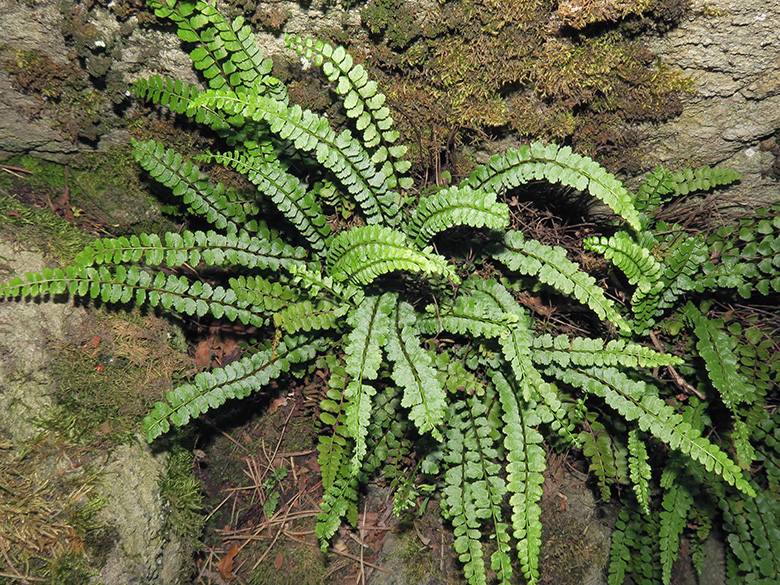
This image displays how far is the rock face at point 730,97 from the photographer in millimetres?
2938

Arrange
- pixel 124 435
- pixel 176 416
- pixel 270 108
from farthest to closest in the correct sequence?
pixel 124 435
pixel 176 416
pixel 270 108

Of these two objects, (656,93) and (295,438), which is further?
(295,438)

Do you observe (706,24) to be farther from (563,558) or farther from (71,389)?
(71,389)

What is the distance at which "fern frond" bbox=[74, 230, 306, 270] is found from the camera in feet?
A: 9.79

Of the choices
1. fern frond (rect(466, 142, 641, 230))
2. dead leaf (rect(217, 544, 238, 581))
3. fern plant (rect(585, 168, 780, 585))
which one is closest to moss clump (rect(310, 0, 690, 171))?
fern frond (rect(466, 142, 641, 230))

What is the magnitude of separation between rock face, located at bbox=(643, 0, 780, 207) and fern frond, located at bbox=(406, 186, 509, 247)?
1.54 metres

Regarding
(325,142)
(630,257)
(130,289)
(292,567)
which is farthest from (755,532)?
(130,289)

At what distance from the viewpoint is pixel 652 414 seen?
3199 millimetres

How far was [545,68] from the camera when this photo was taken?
3.19m

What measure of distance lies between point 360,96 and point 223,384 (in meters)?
2.16

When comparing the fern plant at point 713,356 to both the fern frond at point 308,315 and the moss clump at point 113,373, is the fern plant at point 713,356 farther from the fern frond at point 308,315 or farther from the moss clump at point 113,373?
the moss clump at point 113,373

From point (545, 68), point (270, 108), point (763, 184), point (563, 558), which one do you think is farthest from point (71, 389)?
point (763, 184)

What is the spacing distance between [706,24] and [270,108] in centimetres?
272

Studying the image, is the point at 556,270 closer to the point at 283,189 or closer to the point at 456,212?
the point at 456,212
